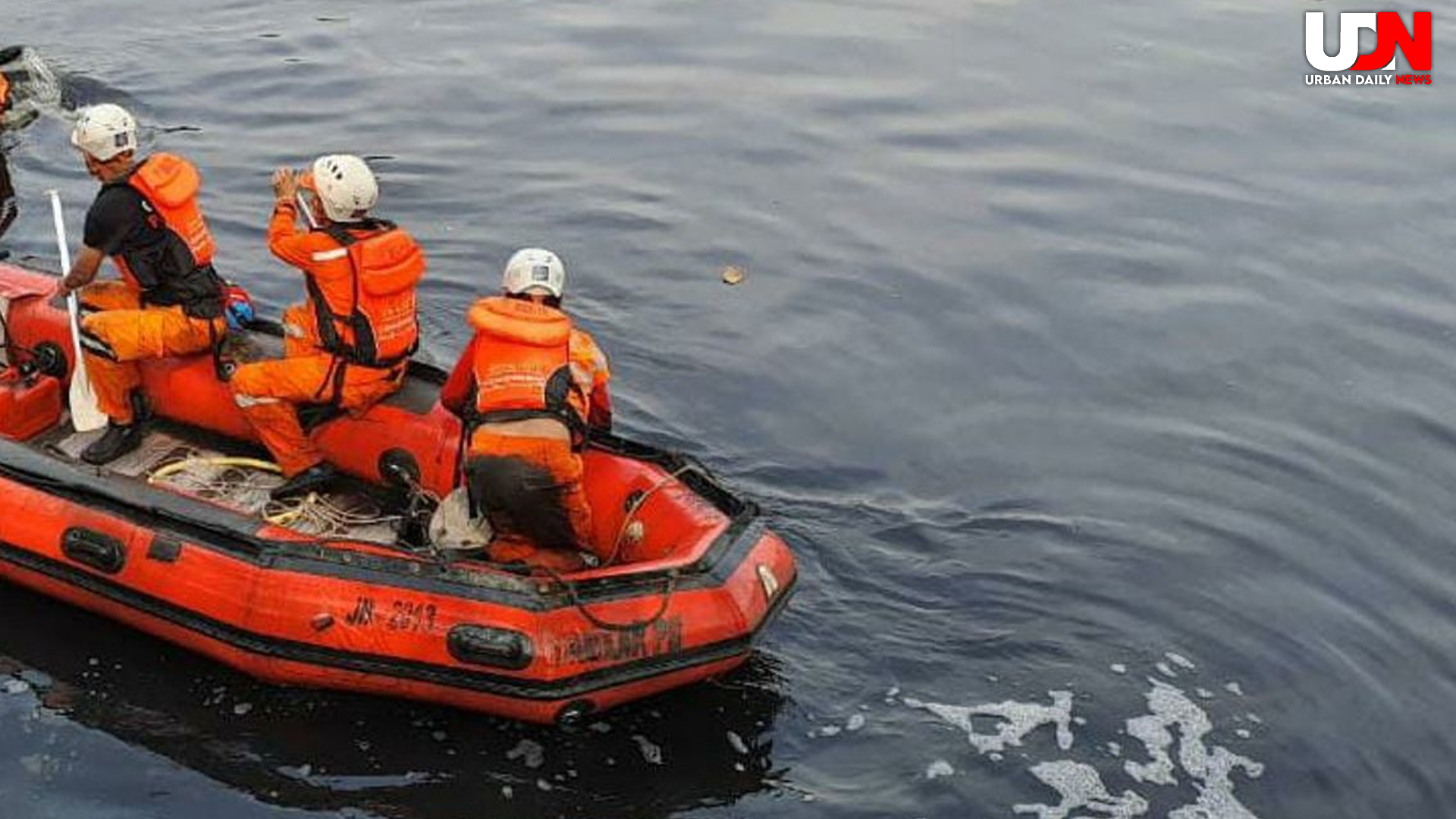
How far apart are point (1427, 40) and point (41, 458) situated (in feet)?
42.3

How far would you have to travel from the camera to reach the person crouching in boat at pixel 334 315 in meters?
7.20

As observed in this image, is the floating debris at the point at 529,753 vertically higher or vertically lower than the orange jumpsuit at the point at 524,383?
lower

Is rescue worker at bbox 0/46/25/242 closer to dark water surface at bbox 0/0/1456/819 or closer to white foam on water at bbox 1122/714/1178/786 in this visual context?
dark water surface at bbox 0/0/1456/819

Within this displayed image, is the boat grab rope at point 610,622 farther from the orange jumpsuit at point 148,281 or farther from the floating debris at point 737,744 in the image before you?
the orange jumpsuit at point 148,281

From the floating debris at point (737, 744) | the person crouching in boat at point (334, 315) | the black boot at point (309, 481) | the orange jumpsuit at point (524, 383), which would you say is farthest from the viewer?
the black boot at point (309, 481)

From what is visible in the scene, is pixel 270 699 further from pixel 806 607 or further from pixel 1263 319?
pixel 1263 319

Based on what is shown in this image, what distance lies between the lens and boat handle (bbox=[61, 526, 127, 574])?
711cm

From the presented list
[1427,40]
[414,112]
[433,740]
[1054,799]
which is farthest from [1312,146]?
[433,740]

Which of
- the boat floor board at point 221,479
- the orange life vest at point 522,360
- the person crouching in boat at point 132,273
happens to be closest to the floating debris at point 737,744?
the orange life vest at point 522,360

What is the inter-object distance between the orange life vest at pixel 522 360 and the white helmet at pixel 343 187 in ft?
2.56

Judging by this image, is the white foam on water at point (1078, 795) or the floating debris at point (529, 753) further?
the floating debris at point (529, 753)

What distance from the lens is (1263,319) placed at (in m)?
11.0

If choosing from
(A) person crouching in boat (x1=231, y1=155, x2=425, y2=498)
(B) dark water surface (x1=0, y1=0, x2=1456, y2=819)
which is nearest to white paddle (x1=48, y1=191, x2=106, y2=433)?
(A) person crouching in boat (x1=231, y1=155, x2=425, y2=498)

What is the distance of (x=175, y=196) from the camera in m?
7.65
